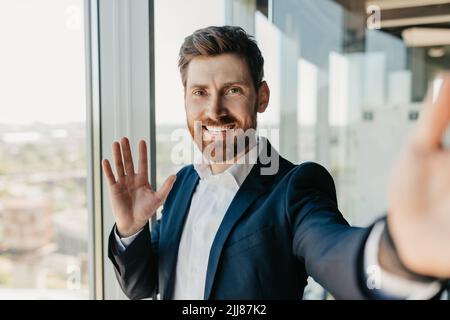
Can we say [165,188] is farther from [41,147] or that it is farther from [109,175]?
[41,147]

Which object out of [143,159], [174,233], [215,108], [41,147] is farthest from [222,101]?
[41,147]

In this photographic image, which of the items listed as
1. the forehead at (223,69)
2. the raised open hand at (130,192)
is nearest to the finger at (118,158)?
the raised open hand at (130,192)

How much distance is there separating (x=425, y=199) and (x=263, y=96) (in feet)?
1.58

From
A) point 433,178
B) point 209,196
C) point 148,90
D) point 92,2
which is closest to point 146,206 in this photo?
point 209,196

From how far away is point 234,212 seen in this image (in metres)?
0.92

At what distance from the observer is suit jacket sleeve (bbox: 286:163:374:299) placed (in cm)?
69

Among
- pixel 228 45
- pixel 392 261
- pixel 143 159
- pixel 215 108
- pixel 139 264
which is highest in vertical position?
pixel 228 45

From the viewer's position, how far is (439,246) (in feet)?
1.97

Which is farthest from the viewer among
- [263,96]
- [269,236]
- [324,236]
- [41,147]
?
[41,147]

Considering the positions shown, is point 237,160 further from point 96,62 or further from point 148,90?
point 96,62

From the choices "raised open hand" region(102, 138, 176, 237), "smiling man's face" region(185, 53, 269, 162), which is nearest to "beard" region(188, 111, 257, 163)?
"smiling man's face" region(185, 53, 269, 162)

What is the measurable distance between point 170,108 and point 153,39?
17cm

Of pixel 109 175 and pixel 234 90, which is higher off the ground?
pixel 234 90

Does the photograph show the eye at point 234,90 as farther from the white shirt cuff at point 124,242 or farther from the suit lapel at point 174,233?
the white shirt cuff at point 124,242
